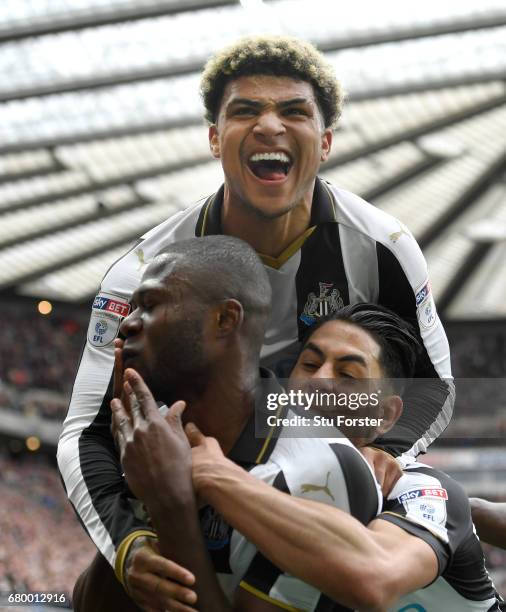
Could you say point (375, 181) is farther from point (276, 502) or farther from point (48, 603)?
point (276, 502)

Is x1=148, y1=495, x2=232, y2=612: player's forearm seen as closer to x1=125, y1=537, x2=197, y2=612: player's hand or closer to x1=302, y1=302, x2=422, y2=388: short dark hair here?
x1=125, y1=537, x2=197, y2=612: player's hand

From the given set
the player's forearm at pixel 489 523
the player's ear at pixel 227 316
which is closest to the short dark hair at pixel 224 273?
the player's ear at pixel 227 316

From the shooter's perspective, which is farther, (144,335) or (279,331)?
(279,331)

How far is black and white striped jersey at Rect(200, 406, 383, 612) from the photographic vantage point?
3020 millimetres

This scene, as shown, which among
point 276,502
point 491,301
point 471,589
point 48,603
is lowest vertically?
point 491,301

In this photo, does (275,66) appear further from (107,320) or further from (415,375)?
(415,375)

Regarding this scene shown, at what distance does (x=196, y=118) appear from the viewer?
16375 millimetres

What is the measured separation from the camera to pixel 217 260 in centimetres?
321

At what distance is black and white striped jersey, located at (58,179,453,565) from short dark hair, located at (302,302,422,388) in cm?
12

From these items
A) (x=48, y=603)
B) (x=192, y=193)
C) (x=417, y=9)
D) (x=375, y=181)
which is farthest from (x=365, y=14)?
(x=48, y=603)

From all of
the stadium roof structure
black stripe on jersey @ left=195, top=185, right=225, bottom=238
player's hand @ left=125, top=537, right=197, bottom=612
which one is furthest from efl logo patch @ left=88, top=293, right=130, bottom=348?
the stadium roof structure

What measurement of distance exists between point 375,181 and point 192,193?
3.21 metres

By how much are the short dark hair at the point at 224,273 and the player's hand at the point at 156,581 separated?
2.19 ft

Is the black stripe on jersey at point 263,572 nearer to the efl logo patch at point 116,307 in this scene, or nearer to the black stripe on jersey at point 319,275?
the efl logo patch at point 116,307
